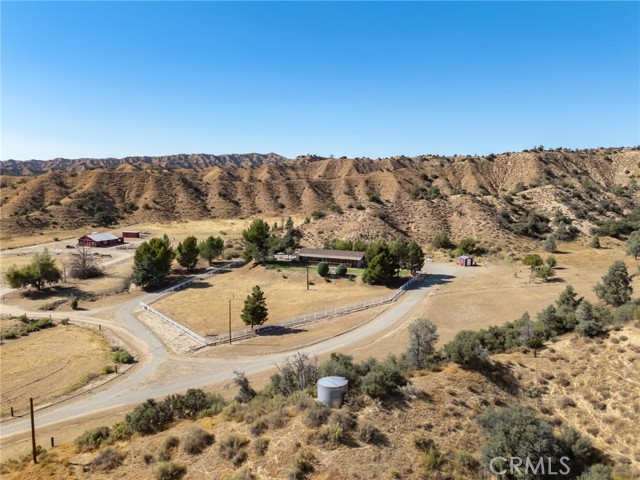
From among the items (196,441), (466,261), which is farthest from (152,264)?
(466,261)

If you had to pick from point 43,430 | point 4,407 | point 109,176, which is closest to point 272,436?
point 43,430

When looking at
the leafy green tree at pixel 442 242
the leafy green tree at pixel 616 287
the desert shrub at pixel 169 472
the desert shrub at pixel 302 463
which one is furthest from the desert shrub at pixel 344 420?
the leafy green tree at pixel 442 242

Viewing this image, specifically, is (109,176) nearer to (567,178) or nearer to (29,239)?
(29,239)

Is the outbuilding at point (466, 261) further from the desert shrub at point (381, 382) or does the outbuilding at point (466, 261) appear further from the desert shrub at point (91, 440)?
the desert shrub at point (91, 440)

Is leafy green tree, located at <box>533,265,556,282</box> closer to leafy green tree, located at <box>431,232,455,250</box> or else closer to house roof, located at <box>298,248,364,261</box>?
leafy green tree, located at <box>431,232,455,250</box>

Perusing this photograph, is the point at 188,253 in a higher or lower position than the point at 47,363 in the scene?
higher

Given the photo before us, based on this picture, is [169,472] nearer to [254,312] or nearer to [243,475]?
[243,475]

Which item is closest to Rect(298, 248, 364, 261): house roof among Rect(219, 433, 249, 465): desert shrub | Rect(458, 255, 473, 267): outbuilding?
Rect(458, 255, 473, 267): outbuilding
